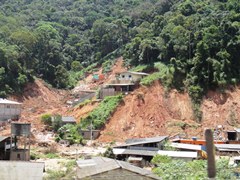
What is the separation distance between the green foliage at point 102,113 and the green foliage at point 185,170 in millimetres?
15180

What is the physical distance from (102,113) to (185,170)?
24.5 meters

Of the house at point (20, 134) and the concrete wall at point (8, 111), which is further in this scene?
the concrete wall at point (8, 111)

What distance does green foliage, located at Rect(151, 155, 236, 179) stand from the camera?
19375 millimetres

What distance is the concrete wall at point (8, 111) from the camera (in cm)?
4723

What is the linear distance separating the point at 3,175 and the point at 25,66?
1832 inches

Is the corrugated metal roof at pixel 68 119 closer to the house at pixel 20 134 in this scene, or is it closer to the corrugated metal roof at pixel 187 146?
the corrugated metal roof at pixel 187 146

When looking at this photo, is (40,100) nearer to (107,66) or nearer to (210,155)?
(107,66)

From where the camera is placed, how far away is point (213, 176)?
22.7 feet

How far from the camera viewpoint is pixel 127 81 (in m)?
51.2

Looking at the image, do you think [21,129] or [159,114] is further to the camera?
[159,114]

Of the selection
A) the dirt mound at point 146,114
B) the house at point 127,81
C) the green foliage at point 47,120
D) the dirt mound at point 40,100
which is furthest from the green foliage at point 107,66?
the green foliage at point 47,120

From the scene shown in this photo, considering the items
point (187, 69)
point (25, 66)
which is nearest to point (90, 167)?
point (187, 69)

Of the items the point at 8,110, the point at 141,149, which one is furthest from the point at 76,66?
the point at 141,149

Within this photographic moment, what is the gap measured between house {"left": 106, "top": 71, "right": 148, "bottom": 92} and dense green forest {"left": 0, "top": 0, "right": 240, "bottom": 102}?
14.8 feet
